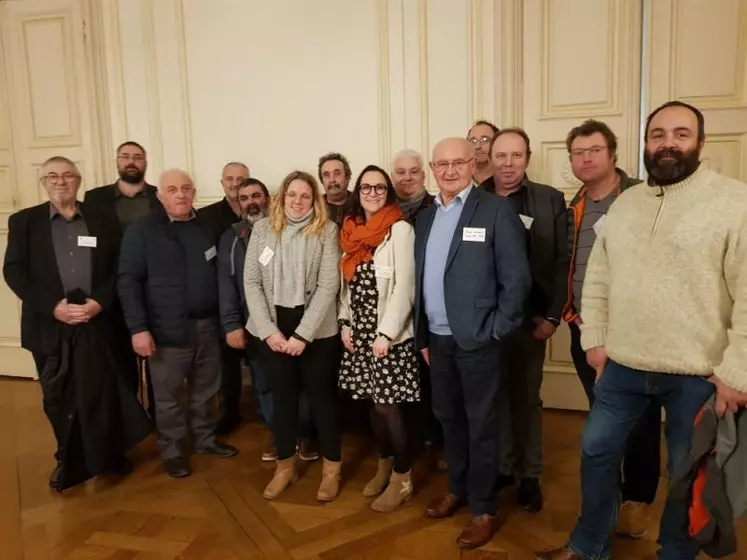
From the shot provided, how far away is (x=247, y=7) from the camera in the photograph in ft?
14.6

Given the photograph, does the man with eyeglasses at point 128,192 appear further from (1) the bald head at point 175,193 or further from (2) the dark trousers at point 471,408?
(2) the dark trousers at point 471,408

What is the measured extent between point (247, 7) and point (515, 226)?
9.81 feet

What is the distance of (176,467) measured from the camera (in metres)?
3.27

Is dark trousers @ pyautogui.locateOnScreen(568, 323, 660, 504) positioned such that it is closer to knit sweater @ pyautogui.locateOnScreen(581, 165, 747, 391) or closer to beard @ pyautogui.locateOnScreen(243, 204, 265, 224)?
knit sweater @ pyautogui.locateOnScreen(581, 165, 747, 391)

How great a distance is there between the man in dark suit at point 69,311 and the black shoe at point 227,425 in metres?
0.73

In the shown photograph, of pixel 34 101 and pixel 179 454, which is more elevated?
pixel 34 101

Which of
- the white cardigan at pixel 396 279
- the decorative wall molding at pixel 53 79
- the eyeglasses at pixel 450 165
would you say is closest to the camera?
the eyeglasses at pixel 450 165

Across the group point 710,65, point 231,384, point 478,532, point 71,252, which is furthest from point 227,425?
point 710,65

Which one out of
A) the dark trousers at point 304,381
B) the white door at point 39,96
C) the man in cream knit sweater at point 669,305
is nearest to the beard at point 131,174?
the white door at point 39,96

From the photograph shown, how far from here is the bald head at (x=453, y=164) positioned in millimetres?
2416

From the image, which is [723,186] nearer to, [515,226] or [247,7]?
[515,226]

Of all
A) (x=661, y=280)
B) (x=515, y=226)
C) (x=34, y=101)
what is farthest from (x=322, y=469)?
(x=34, y=101)

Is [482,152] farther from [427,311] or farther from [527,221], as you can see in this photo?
[427,311]

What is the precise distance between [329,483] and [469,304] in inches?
46.8
